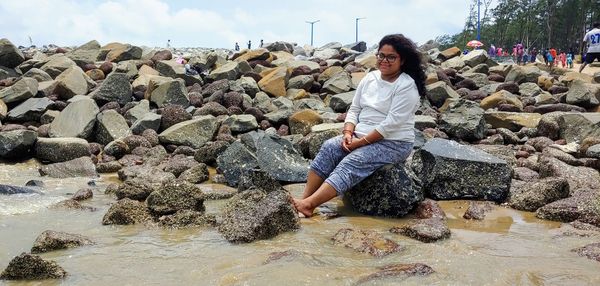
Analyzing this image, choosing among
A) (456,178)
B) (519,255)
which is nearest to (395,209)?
(456,178)

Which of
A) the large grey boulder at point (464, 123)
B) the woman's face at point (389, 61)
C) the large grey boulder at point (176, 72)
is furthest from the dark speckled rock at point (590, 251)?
the large grey boulder at point (176, 72)

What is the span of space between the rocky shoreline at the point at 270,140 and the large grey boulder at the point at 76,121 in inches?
1.0

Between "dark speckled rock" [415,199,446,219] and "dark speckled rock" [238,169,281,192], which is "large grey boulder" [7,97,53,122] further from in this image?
"dark speckled rock" [415,199,446,219]

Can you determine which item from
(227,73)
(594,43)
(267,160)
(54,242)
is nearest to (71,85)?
(227,73)

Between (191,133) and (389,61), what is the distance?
498cm

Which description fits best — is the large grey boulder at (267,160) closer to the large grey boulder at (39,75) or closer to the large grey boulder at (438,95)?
the large grey boulder at (438,95)

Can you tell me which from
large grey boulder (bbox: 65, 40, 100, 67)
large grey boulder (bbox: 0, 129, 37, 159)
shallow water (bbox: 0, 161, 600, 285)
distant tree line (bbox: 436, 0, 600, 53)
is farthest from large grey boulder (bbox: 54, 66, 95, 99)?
distant tree line (bbox: 436, 0, 600, 53)

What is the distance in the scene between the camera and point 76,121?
9492mm

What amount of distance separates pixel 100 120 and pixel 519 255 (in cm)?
788

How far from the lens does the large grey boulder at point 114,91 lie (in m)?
11.5

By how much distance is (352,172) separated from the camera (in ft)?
15.1

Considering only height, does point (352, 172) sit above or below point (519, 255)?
above

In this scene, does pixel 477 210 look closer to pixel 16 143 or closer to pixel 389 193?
pixel 389 193

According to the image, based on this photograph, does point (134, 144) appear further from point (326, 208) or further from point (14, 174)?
point (326, 208)
